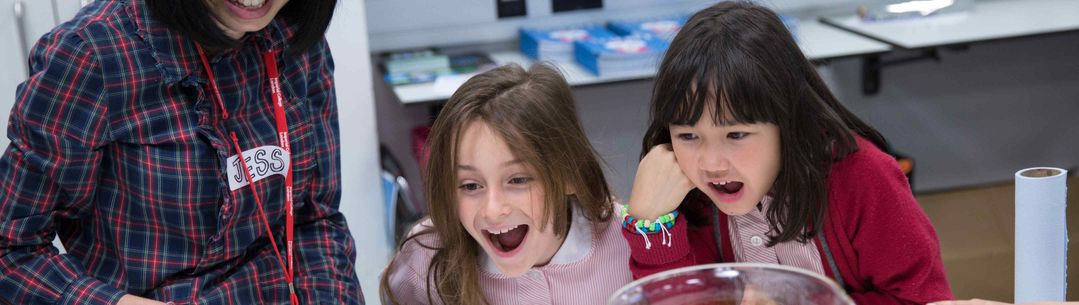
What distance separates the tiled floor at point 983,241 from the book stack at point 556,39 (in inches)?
43.2

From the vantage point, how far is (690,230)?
1529mm

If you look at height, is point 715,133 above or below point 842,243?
above

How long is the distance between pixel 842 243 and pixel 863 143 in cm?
13

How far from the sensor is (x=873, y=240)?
139cm

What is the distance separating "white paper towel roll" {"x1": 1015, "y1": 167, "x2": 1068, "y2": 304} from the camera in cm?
127

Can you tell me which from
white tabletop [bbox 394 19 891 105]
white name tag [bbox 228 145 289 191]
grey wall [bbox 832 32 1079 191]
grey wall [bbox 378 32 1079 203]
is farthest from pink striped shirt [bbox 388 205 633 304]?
grey wall [bbox 832 32 1079 191]

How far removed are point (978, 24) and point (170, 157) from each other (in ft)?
8.45

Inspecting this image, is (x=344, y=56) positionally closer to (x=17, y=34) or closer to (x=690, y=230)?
(x=17, y=34)

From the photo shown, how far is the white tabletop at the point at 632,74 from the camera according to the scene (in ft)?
9.78

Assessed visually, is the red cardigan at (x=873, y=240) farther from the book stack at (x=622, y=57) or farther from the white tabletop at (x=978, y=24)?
the white tabletop at (x=978, y=24)

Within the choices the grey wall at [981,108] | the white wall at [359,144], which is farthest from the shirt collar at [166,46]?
the grey wall at [981,108]

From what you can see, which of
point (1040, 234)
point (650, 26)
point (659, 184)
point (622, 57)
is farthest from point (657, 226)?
point (650, 26)

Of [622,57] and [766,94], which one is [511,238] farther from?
[622,57]

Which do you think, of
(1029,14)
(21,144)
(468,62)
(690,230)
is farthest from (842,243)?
(1029,14)
